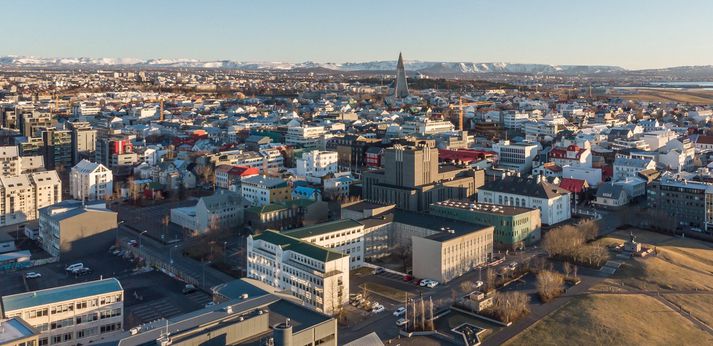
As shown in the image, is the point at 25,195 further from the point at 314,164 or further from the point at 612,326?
the point at 612,326

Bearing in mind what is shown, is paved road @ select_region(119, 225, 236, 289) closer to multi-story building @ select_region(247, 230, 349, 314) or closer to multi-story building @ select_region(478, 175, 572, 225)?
multi-story building @ select_region(247, 230, 349, 314)

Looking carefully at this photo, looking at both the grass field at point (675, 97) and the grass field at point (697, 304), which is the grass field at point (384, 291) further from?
the grass field at point (675, 97)

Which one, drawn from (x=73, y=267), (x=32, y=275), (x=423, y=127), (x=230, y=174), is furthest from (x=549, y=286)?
(x=423, y=127)

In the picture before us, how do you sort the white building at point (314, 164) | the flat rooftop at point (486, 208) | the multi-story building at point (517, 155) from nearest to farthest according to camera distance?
1. the flat rooftop at point (486, 208)
2. the white building at point (314, 164)
3. the multi-story building at point (517, 155)

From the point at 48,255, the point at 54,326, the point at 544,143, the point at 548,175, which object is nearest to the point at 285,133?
the point at 544,143

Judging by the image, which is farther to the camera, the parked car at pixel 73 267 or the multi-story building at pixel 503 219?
the multi-story building at pixel 503 219

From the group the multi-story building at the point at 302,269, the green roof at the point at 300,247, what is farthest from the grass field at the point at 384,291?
the green roof at the point at 300,247

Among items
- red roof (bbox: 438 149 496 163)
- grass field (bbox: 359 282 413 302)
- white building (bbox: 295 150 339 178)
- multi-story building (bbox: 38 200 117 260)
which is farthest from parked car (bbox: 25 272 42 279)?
red roof (bbox: 438 149 496 163)
